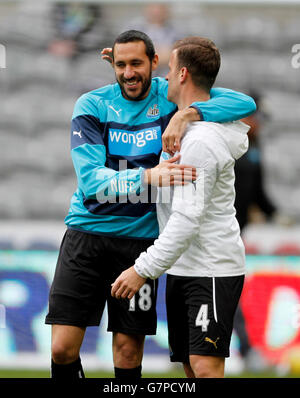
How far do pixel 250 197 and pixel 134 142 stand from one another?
7.66ft

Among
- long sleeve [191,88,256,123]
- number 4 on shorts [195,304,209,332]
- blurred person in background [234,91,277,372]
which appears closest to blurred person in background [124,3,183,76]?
blurred person in background [234,91,277,372]

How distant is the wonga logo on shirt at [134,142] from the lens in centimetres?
344

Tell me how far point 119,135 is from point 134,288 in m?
0.79

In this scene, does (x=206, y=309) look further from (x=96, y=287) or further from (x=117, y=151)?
(x=117, y=151)

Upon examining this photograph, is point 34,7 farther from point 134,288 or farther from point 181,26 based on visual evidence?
point 134,288

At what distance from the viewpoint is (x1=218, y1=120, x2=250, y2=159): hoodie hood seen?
3.16m

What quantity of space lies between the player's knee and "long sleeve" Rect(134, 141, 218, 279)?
0.67 metres

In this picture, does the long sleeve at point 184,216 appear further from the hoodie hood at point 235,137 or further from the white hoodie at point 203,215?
the hoodie hood at point 235,137

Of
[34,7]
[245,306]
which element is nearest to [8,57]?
[34,7]

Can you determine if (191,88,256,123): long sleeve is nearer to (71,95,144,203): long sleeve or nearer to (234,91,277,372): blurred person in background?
(71,95,144,203): long sleeve

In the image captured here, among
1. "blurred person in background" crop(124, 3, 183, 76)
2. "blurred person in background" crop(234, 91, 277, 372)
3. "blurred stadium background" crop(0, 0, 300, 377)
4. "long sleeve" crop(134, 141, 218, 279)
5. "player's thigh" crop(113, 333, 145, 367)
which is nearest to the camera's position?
"long sleeve" crop(134, 141, 218, 279)

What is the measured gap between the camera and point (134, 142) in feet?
11.3

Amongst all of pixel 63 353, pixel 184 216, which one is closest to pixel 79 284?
pixel 63 353

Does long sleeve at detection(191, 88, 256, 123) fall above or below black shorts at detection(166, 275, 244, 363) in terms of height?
above
